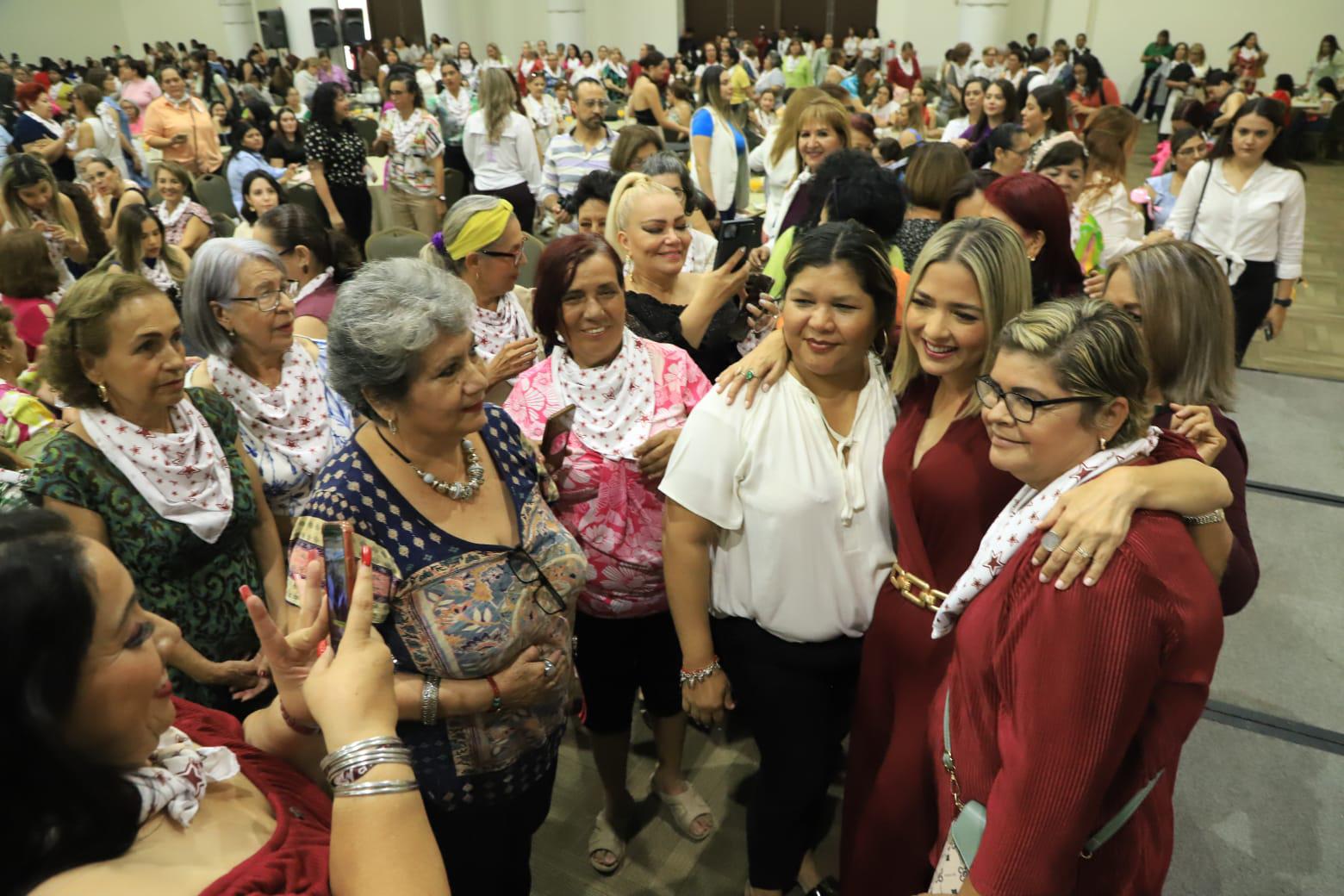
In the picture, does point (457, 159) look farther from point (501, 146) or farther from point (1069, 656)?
point (1069, 656)

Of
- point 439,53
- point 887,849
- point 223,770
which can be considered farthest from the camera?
point 439,53

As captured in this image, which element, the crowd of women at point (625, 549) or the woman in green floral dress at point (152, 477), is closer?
the crowd of women at point (625, 549)

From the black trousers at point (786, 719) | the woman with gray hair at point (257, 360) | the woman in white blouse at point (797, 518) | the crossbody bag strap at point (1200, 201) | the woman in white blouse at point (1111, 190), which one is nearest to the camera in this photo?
the woman in white blouse at point (797, 518)

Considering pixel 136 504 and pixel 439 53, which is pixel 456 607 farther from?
pixel 439 53

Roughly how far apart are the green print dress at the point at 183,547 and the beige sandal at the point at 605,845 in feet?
3.42

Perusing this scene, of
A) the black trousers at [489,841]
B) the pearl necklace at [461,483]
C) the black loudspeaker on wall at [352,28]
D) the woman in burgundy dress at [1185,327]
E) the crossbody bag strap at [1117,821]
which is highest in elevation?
the black loudspeaker on wall at [352,28]

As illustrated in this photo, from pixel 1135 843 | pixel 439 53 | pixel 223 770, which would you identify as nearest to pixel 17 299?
pixel 223 770

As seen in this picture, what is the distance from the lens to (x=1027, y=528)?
4.53 feet

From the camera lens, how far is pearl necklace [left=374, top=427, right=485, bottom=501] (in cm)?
164

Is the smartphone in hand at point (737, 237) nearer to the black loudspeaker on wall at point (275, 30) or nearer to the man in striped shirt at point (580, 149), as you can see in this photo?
the man in striped shirt at point (580, 149)

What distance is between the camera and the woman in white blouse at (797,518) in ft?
6.03

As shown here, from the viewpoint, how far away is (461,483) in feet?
5.53

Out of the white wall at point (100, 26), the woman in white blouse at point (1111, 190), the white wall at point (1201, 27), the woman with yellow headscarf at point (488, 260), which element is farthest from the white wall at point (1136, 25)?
the woman with yellow headscarf at point (488, 260)

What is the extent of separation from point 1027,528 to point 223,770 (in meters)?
1.23
